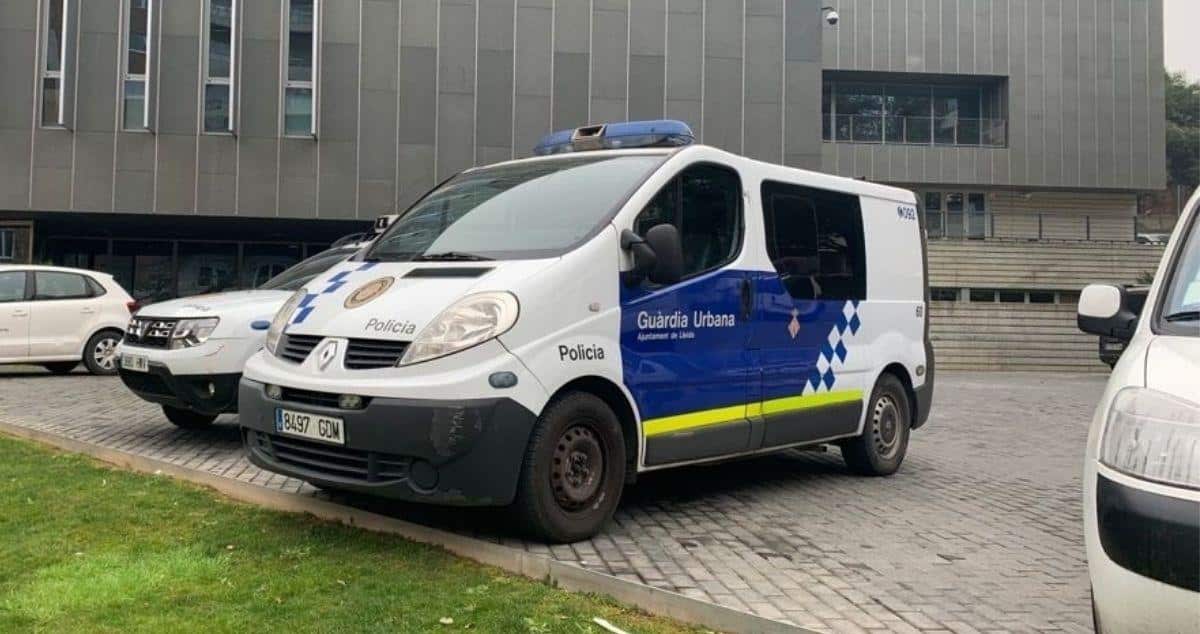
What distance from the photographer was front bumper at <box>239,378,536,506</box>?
403 cm

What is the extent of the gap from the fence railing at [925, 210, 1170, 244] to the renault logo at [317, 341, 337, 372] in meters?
30.4

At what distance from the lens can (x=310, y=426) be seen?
4.33m

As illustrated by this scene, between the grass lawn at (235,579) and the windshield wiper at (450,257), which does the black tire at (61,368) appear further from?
the windshield wiper at (450,257)

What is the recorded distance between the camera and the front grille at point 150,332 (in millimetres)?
6844

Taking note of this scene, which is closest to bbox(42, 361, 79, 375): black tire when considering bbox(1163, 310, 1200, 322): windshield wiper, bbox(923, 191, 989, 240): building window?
bbox(1163, 310, 1200, 322): windshield wiper

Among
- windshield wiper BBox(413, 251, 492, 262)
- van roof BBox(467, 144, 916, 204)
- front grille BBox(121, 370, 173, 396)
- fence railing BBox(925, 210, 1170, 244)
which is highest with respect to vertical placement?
fence railing BBox(925, 210, 1170, 244)

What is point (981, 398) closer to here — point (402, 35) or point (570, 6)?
point (570, 6)

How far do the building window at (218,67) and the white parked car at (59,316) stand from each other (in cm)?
917

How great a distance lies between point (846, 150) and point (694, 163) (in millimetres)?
28486

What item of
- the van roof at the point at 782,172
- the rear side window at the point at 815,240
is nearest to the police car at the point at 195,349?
the van roof at the point at 782,172

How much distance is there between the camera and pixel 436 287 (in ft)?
14.6

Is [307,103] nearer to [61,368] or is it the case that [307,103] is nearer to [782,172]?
[61,368]

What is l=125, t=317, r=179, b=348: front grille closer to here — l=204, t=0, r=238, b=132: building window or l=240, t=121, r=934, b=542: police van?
l=240, t=121, r=934, b=542: police van

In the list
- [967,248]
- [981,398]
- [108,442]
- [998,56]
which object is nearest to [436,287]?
[108,442]
